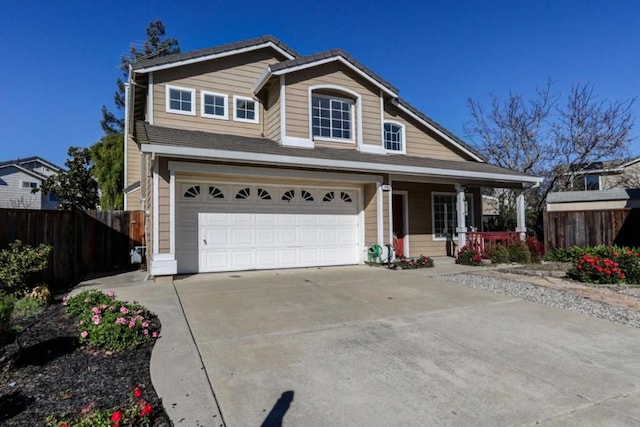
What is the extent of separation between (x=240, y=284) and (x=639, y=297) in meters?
7.27

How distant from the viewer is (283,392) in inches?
119

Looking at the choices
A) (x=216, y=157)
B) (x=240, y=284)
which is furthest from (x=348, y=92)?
(x=240, y=284)

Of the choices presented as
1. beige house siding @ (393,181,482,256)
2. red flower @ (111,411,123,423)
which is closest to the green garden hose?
beige house siding @ (393,181,482,256)

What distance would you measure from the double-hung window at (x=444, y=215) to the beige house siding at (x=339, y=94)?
11.8 ft

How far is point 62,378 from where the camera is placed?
3209 mm

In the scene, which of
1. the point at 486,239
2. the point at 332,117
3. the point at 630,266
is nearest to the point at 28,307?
the point at 332,117

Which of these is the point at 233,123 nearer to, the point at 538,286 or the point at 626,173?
the point at 538,286

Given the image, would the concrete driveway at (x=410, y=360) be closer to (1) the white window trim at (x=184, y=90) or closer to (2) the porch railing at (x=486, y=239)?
(2) the porch railing at (x=486, y=239)

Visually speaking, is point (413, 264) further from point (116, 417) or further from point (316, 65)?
point (116, 417)

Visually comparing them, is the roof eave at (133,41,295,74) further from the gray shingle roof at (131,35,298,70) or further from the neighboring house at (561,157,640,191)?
the neighboring house at (561,157,640,191)

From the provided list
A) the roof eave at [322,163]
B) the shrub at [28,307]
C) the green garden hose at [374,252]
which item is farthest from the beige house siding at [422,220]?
the shrub at [28,307]

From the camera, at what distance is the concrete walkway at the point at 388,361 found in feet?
9.05

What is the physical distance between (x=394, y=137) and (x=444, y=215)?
11.3 ft

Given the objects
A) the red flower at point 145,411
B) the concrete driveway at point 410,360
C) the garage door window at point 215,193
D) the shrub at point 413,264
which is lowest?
the concrete driveway at point 410,360
